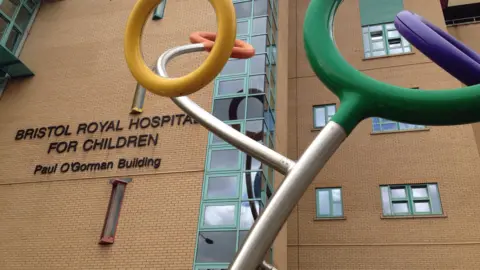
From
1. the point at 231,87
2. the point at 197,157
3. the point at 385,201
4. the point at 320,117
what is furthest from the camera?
the point at 320,117

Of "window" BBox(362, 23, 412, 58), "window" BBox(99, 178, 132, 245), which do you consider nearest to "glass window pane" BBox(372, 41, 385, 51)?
"window" BBox(362, 23, 412, 58)

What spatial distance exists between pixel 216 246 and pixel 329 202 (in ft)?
21.4

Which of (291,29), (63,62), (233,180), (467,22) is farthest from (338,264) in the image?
(467,22)

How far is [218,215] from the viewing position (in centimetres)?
1102

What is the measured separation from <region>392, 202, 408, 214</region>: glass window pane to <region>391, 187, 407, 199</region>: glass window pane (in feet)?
0.81

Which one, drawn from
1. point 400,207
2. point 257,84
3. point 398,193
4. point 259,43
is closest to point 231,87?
point 257,84

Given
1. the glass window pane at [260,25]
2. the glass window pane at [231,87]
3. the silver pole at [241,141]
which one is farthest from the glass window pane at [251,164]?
the silver pole at [241,141]

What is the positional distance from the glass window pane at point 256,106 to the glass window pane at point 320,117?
5.60m

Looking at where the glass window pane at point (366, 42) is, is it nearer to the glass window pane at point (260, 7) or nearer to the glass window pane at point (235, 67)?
the glass window pane at point (260, 7)

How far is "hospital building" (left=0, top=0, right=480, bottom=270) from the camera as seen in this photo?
11.4m

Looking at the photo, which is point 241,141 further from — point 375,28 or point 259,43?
point 375,28

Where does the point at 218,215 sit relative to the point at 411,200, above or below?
below

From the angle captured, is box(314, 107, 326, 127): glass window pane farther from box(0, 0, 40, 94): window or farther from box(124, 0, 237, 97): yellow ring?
box(124, 0, 237, 97): yellow ring

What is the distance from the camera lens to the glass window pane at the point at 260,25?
13.9 meters
